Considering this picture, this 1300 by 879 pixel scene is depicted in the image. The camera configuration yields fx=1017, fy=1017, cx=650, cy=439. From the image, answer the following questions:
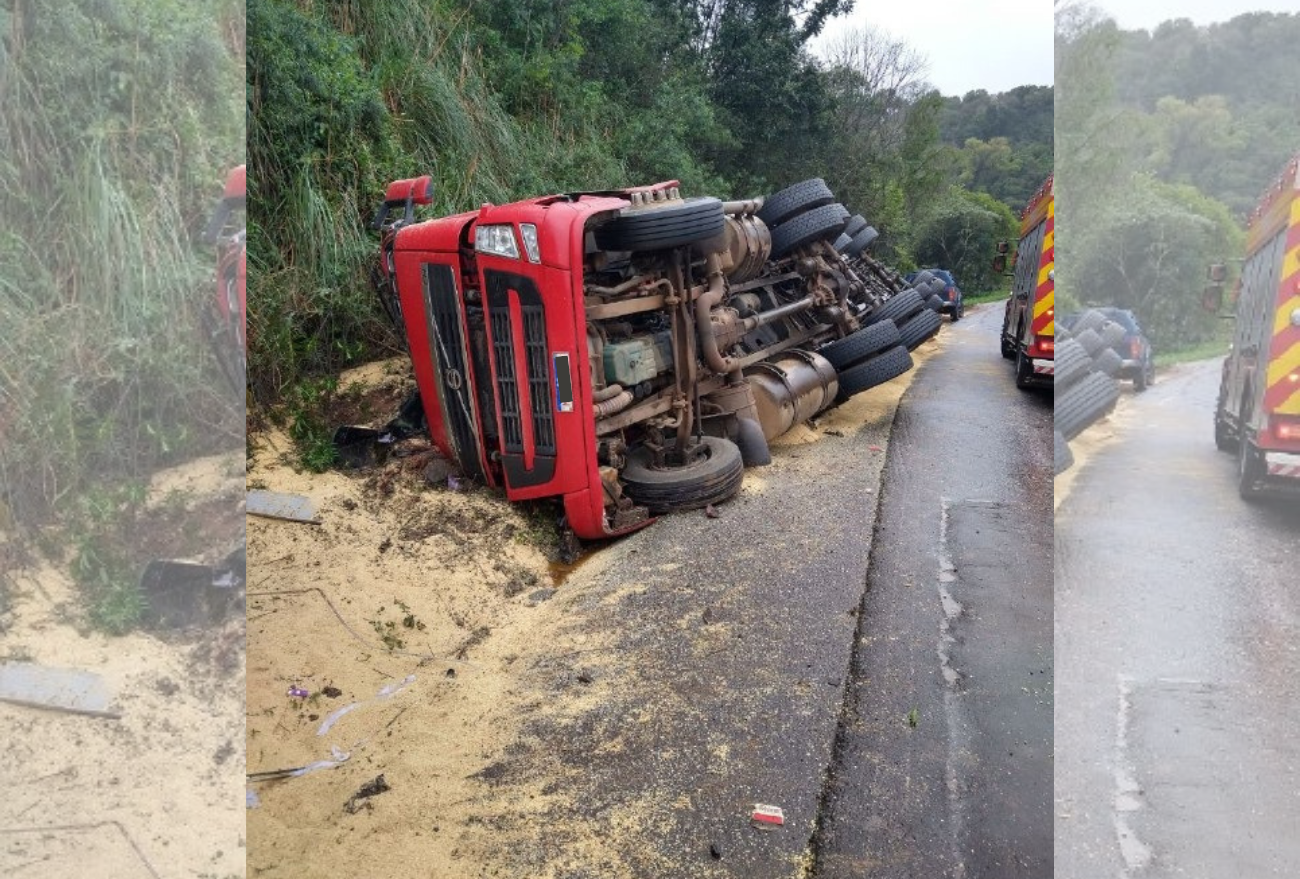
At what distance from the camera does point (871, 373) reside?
8.72 m

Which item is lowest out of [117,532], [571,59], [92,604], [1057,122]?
[92,604]

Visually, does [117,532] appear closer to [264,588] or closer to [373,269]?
[264,588]

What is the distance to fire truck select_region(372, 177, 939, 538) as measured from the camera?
17.4 feet

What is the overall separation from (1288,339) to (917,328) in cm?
908

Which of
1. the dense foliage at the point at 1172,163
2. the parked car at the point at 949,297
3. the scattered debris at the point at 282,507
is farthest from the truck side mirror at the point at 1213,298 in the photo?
the parked car at the point at 949,297

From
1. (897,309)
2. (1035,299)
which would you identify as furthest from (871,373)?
(1035,299)

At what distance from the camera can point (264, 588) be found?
472cm

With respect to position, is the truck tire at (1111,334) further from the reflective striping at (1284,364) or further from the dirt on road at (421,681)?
the dirt on road at (421,681)

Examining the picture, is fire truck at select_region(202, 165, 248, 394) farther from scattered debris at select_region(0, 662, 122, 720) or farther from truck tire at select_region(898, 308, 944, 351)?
truck tire at select_region(898, 308, 944, 351)

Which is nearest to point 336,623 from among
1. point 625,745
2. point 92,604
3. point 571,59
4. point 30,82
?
point 625,745

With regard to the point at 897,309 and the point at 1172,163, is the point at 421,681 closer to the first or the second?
the point at 1172,163

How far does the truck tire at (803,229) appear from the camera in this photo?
28.2 ft

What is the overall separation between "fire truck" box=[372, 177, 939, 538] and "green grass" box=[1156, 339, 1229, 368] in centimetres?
417

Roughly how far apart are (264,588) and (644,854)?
105 inches
